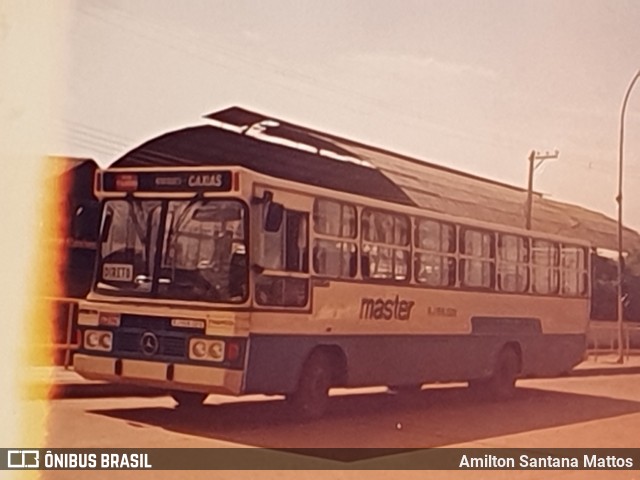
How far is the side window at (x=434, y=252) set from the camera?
6441 millimetres

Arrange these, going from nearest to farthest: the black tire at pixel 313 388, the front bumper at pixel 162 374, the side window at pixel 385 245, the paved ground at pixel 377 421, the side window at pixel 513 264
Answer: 1. the paved ground at pixel 377 421
2. the front bumper at pixel 162 374
3. the black tire at pixel 313 388
4. the side window at pixel 385 245
5. the side window at pixel 513 264

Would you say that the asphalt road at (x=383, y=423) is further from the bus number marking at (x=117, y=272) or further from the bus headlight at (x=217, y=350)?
the bus number marking at (x=117, y=272)

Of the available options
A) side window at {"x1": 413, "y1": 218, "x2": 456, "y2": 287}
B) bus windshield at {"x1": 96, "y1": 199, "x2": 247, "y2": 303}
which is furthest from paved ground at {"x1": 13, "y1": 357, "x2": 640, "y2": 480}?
side window at {"x1": 413, "y1": 218, "x2": 456, "y2": 287}

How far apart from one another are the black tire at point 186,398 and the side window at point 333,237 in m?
0.95

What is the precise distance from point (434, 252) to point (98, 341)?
2116 millimetres

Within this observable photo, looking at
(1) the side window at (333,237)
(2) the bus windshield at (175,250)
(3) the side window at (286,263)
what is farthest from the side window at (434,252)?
(2) the bus windshield at (175,250)

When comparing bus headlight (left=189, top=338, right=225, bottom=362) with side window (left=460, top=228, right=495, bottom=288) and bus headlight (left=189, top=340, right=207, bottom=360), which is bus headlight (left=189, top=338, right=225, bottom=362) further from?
side window (left=460, top=228, right=495, bottom=288)

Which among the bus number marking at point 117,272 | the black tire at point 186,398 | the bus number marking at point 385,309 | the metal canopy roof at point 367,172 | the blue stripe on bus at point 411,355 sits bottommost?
the black tire at point 186,398

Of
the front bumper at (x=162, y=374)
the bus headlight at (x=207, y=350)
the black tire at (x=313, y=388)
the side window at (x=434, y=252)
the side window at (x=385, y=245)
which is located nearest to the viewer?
the front bumper at (x=162, y=374)

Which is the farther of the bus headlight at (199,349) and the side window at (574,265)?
the side window at (574,265)

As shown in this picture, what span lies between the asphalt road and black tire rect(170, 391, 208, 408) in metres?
0.04

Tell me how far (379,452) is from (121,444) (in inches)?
50.5

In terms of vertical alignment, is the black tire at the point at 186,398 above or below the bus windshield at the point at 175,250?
below

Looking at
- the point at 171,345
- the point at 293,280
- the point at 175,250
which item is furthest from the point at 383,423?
the point at 175,250
